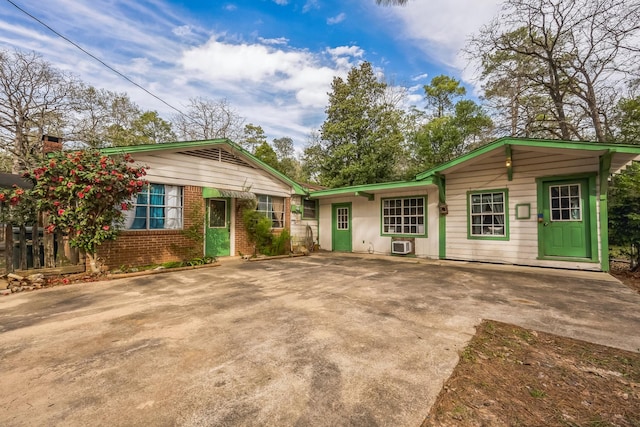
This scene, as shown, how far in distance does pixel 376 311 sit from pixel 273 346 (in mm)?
1579

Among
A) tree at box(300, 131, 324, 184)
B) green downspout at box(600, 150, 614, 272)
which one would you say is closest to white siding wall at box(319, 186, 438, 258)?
green downspout at box(600, 150, 614, 272)

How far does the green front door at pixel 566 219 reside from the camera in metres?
6.54

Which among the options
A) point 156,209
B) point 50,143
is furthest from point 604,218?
point 50,143

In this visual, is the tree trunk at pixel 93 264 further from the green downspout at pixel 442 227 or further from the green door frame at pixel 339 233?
the green downspout at pixel 442 227

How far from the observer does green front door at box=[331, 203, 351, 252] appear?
11.1 meters

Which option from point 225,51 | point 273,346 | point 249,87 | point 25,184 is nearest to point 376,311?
point 273,346

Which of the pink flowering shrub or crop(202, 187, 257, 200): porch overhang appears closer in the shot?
the pink flowering shrub

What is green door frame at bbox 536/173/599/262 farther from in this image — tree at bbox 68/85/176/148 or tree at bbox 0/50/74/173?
tree at bbox 0/50/74/173

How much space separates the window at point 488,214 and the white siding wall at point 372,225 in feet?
3.52

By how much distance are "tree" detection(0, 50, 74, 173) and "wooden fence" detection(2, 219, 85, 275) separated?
1156 cm

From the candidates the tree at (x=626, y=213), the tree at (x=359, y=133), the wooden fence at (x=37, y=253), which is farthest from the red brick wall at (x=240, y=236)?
the tree at (x=626, y=213)

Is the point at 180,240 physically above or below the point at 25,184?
below

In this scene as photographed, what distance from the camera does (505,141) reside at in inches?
267

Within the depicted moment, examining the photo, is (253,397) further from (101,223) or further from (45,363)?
(101,223)
